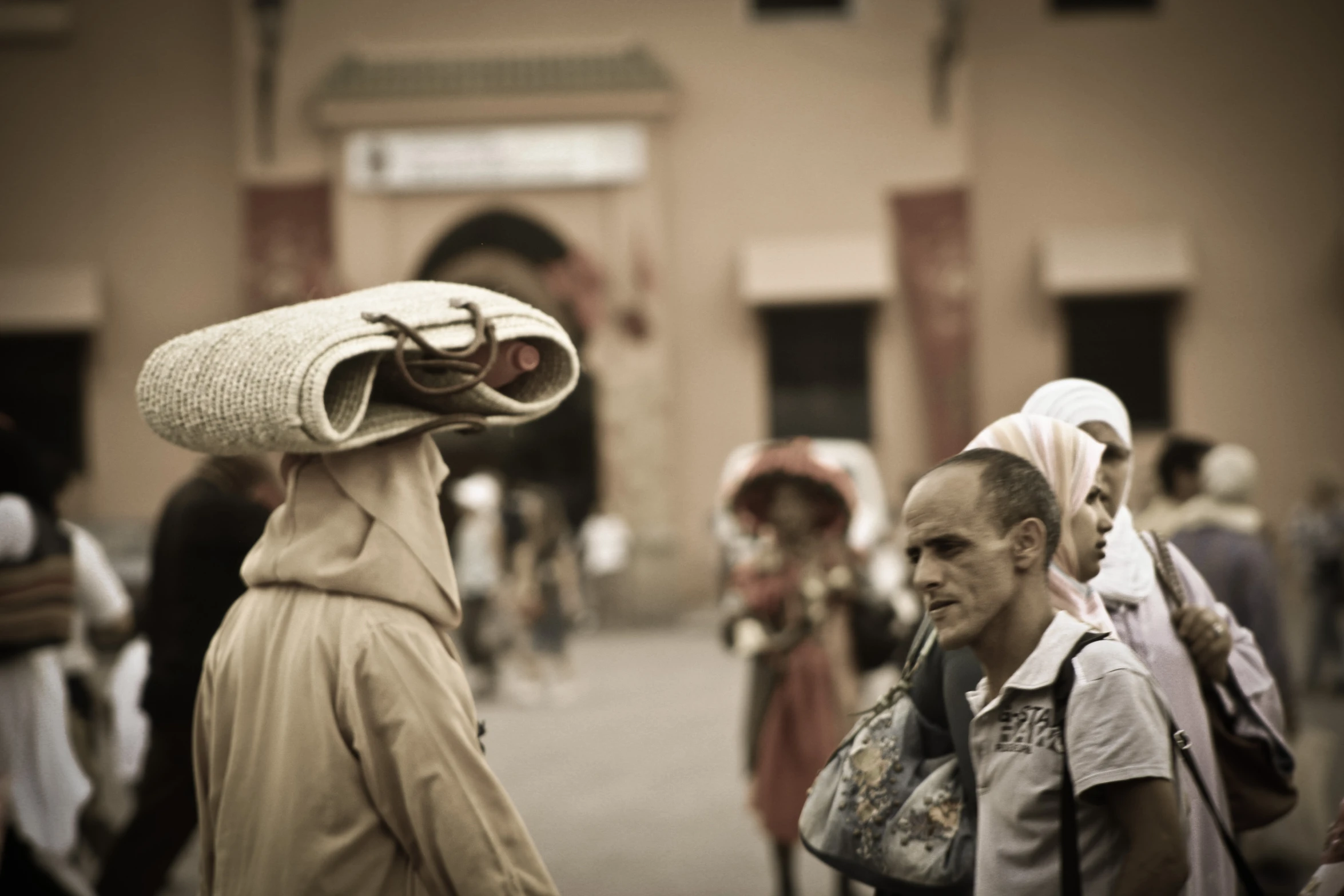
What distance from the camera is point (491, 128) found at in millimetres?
17297

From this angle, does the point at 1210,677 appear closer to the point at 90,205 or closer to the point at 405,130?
the point at 405,130

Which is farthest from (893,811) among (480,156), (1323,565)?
(480,156)

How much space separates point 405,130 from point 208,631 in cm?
1354

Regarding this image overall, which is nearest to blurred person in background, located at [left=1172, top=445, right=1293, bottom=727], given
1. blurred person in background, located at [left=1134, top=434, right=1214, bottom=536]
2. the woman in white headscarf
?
blurred person in background, located at [left=1134, top=434, right=1214, bottom=536]

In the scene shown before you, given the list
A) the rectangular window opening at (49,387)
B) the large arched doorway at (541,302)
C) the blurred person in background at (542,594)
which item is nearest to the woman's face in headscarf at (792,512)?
the blurred person in background at (542,594)

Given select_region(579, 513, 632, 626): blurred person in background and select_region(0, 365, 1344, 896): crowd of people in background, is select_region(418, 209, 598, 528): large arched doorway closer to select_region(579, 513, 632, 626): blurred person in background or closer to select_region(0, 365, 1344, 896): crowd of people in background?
select_region(579, 513, 632, 626): blurred person in background

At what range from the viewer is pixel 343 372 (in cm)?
249

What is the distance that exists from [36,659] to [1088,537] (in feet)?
12.9

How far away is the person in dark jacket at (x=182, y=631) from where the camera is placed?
4512mm

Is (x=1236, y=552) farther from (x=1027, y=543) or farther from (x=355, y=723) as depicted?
(x=355, y=723)

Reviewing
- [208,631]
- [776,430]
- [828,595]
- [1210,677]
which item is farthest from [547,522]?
[1210,677]

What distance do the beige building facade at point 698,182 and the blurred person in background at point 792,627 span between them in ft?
36.7

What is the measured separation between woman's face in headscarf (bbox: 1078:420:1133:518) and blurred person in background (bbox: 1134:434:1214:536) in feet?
9.31

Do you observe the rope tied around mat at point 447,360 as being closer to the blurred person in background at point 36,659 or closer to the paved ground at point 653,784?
the blurred person in background at point 36,659
